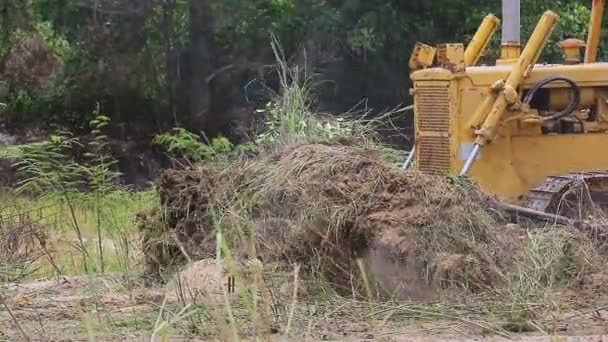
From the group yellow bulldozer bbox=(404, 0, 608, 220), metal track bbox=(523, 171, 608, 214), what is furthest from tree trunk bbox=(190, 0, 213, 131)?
metal track bbox=(523, 171, 608, 214)

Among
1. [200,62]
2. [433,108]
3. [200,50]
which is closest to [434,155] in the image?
[433,108]

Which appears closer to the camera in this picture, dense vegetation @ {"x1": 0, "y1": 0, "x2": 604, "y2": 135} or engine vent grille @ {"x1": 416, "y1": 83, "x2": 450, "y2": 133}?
engine vent grille @ {"x1": 416, "y1": 83, "x2": 450, "y2": 133}

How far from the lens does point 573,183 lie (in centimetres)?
1002

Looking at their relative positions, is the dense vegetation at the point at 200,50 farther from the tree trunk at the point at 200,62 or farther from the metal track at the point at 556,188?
the metal track at the point at 556,188

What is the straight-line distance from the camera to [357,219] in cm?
811

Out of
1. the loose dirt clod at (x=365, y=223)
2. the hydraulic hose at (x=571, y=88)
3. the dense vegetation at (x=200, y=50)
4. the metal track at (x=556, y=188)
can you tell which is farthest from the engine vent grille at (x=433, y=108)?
the dense vegetation at (x=200, y=50)

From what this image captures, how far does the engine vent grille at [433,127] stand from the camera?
35.3ft

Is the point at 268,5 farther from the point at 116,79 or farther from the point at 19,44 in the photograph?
the point at 19,44

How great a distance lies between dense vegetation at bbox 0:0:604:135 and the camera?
22938 mm

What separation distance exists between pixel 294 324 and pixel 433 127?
429 cm

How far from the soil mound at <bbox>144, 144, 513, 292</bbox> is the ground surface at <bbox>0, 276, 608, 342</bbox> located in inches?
21.6

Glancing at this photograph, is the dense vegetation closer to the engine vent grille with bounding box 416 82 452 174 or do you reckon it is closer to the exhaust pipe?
the exhaust pipe

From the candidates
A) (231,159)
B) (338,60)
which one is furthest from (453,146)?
(338,60)

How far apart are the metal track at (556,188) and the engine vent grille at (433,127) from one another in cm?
86
